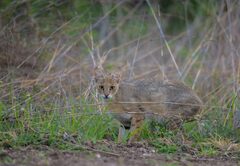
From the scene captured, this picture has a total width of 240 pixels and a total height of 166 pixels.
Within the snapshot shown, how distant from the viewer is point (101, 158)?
5.31m

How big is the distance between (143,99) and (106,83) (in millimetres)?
663

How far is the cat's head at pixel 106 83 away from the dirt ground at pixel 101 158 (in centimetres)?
117

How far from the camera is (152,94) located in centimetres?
762

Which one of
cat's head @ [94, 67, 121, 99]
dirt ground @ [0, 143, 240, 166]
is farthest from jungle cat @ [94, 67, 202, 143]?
dirt ground @ [0, 143, 240, 166]

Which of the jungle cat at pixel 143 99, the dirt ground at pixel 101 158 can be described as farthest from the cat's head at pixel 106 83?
the dirt ground at pixel 101 158

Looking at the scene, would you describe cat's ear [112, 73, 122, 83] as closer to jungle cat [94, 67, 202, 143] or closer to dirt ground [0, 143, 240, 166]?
jungle cat [94, 67, 202, 143]

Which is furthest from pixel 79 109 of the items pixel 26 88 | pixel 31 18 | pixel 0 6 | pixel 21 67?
pixel 0 6

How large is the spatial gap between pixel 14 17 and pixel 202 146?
149 inches

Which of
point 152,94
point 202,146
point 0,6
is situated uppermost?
point 0,6

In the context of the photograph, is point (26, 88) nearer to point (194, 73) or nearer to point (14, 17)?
point (14, 17)

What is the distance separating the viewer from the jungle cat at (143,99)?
7121mm

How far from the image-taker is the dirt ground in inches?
196

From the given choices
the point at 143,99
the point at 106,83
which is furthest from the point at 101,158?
the point at 143,99

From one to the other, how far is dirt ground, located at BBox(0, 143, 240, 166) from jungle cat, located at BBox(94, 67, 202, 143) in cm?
97
